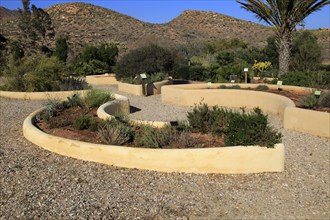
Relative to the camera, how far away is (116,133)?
6891mm

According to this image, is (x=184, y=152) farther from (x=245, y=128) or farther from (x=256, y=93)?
(x=256, y=93)

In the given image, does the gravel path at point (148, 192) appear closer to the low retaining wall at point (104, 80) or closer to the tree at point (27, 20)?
the low retaining wall at point (104, 80)

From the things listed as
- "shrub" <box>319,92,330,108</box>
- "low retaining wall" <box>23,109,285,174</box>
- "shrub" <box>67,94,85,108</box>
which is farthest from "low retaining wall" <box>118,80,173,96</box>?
"low retaining wall" <box>23,109,285,174</box>

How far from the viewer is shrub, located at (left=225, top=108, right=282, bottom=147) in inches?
240

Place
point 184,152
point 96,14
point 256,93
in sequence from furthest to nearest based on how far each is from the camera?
point 96,14, point 256,93, point 184,152

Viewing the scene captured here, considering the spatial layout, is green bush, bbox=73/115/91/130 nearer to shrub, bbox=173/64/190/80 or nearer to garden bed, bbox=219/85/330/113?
garden bed, bbox=219/85/330/113

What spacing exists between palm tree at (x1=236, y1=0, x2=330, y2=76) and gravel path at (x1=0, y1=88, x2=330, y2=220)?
9.62 m

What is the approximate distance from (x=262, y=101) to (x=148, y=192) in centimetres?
757

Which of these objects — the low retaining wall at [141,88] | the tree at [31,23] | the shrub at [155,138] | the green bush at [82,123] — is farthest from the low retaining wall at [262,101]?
the tree at [31,23]

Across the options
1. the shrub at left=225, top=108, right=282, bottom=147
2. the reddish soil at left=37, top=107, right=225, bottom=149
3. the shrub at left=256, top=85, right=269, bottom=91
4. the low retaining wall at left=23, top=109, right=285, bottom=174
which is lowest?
the low retaining wall at left=23, top=109, right=285, bottom=174

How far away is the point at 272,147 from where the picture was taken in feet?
20.0

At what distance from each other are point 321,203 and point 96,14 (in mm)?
59260

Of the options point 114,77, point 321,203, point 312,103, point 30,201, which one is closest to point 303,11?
point 312,103

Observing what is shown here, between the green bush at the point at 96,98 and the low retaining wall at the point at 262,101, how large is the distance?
9.49ft
